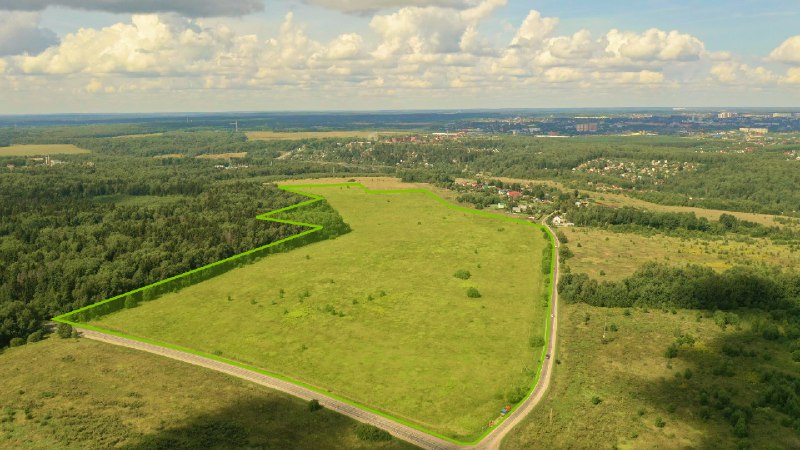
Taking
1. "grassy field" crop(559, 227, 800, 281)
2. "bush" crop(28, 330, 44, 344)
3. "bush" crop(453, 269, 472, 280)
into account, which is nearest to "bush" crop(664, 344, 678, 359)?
"grassy field" crop(559, 227, 800, 281)

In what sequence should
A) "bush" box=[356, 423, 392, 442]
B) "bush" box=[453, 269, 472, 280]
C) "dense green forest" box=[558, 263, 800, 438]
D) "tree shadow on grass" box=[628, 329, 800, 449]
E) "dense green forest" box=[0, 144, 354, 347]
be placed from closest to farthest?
"tree shadow on grass" box=[628, 329, 800, 449] < "bush" box=[356, 423, 392, 442] < "dense green forest" box=[558, 263, 800, 438] < "dense green forest" box=[0, 144, 354, 347] < "bush" box=[453, 269, 472, 280]

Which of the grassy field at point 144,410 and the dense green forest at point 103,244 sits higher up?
the dense green forest at point 103,244

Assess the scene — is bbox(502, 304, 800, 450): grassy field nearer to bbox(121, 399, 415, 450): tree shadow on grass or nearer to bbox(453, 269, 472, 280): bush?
bbox(121, 399, 415, 450): tree shadow on grass

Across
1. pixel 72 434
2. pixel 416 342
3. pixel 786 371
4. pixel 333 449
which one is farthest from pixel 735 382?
pixel 72 434

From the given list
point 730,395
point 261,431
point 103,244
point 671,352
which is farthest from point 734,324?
point 103,244

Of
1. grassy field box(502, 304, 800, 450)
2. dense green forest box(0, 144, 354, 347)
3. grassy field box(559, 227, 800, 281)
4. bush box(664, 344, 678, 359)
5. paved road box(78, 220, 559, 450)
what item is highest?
dense green forest box(0, 144, 354, 347)

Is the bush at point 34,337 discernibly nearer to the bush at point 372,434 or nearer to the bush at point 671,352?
the bush at point 372,434

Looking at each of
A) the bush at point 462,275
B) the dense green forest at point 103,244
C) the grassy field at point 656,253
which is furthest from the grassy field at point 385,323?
the grassy field at point 656,253
